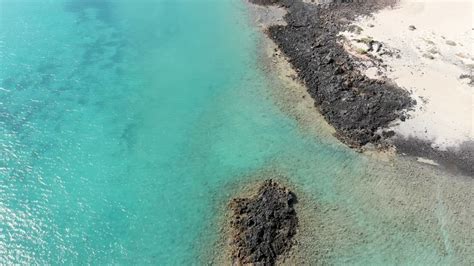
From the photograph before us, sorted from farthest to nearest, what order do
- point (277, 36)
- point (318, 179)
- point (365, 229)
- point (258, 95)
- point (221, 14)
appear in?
point (221, 14), point (277, 36), point (258, 95), point (318, 179), point (365, 229)

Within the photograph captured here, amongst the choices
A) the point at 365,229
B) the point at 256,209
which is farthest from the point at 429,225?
the point at 256,209

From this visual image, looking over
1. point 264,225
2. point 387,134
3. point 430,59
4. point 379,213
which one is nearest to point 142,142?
point 264,225

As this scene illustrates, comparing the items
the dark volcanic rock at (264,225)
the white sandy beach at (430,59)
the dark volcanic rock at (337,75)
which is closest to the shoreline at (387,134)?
the dark volcanic rock at (337,75)

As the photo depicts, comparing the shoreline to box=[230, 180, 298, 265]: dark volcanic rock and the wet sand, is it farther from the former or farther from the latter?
box=[230, 180, 298, 265]: dark volcanic rock

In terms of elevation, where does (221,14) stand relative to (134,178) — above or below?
above

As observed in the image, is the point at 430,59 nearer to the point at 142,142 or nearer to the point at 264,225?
the point at 264,225

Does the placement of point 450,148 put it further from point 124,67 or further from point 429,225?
point 124,67

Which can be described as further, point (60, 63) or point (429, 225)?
point (60, 63)

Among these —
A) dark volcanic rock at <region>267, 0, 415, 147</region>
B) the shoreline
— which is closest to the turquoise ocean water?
the shoreline
